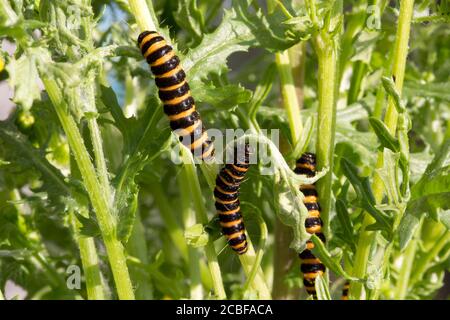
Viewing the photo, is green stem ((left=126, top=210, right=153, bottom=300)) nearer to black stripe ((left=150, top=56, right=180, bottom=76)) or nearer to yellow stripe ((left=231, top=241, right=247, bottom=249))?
yellow stripe ((left=231, top=241, right=247, bottom=249))

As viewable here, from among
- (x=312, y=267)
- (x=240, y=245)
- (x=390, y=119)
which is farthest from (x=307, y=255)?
(x=390, y=119)

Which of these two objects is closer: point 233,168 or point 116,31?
point 233,168

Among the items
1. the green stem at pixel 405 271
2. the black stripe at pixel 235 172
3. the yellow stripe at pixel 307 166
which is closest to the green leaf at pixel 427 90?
the green stem at pixel 405 271

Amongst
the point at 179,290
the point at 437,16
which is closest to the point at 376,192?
the point at 437,16

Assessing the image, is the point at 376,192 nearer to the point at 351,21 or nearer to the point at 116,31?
the point at 351,21

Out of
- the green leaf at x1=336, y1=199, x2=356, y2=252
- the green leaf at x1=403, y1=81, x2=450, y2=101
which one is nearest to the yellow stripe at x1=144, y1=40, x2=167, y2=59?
the green leaf at x1=336, y1=199, x2=356, y2=252

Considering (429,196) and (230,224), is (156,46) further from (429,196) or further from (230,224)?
(429,196)
